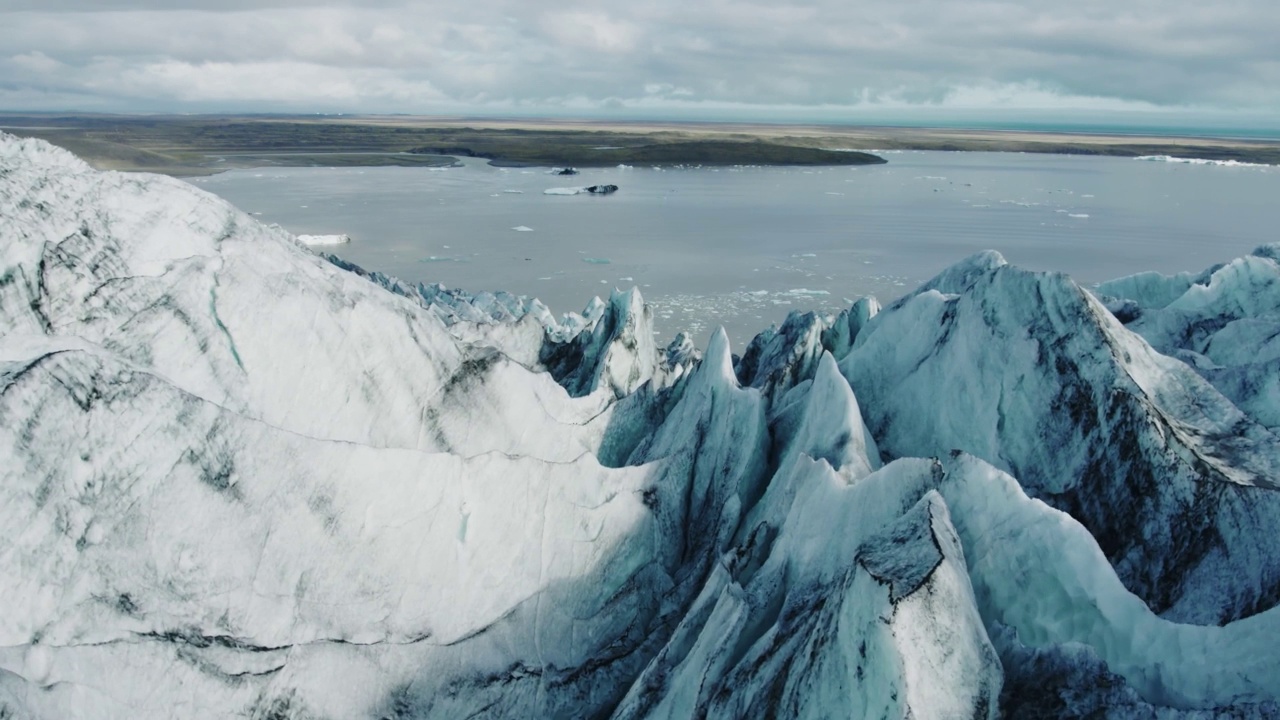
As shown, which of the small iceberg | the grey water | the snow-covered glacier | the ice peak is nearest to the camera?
the snow-covered glacier

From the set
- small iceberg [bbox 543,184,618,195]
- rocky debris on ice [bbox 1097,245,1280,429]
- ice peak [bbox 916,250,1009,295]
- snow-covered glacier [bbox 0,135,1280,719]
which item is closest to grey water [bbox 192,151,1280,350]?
small iceberg [bbox 543,184,618,195]

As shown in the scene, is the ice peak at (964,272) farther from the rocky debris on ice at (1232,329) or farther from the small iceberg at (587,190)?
the small iceberg at (587,190)

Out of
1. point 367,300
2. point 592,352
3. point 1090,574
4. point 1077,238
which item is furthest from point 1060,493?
point 1077,238

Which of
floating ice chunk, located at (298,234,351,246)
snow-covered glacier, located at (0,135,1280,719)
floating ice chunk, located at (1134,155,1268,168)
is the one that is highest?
floating ice chunk, located at (1134,155,1268,168)

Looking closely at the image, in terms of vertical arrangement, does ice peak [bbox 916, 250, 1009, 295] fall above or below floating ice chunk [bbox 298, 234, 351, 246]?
above

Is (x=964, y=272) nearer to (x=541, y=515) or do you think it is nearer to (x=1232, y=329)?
(x=1232, y=329)

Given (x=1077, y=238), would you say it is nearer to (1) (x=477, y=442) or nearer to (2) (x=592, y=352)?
(2) (x=592, y=352)

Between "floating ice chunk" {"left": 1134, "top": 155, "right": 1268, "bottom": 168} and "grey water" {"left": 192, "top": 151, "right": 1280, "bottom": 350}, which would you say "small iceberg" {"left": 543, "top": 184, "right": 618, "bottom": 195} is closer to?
"grey water" {"left": 192, "top": 151, "right": 1280, "bottom": 350}
